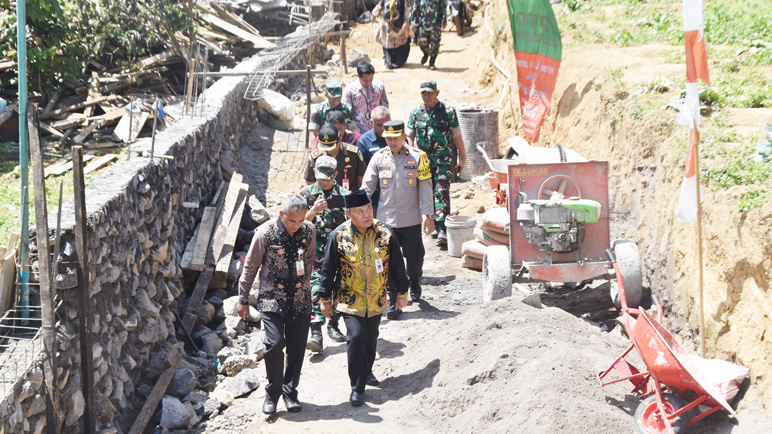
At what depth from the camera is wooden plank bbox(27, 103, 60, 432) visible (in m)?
5.46

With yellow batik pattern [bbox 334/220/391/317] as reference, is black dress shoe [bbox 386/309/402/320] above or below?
below

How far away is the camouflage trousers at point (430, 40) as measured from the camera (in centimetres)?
2039

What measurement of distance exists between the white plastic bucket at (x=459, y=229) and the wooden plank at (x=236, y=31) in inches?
431

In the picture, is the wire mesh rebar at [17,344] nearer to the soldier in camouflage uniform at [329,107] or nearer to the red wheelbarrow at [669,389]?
the red wheelbarrow at [669,389]

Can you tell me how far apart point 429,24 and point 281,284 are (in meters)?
14.9

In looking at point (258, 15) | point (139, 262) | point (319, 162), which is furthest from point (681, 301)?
point (258, 15)

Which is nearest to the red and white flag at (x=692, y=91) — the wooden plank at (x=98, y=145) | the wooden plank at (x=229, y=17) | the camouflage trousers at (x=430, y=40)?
the wooden plank at (x=98, y=145)

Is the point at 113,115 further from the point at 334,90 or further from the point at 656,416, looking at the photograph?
the point at 656,416

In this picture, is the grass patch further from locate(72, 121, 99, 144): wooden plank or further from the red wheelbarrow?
the red wheelbarrow

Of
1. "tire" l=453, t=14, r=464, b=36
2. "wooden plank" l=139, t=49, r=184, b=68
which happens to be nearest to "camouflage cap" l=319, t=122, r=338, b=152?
"wooden plank" l=139, t=49, r=184, b=68

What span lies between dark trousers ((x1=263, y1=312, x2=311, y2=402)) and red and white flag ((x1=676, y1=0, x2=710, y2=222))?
3059 millimetres

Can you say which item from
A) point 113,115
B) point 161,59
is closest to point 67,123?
point 113,115

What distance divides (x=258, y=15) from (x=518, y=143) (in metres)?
14.9

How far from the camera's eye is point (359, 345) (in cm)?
643
